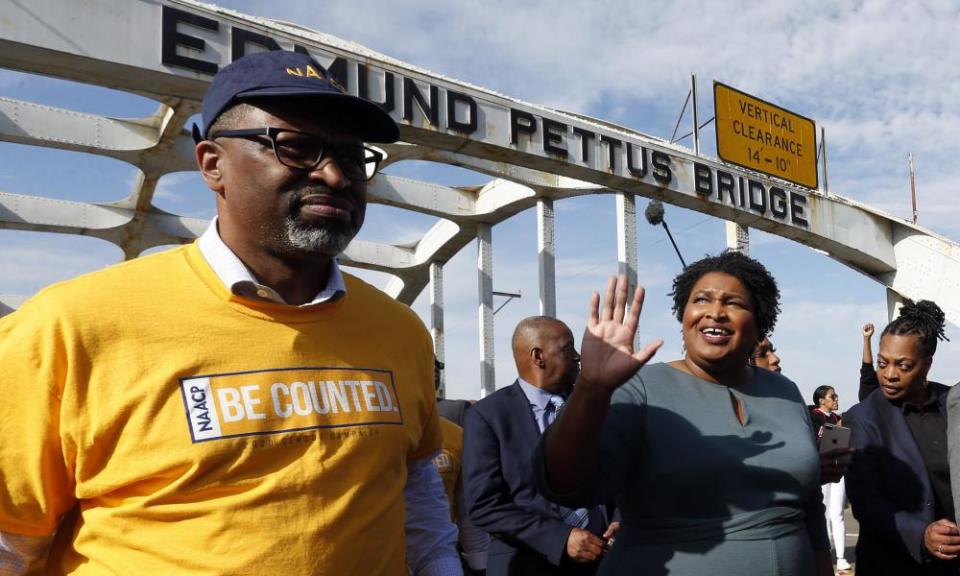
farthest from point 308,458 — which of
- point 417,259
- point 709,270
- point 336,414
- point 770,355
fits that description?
point 417,259

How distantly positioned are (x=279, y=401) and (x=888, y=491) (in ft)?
10.9

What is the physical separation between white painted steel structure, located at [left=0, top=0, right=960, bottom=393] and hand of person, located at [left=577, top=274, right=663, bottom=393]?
5297mm

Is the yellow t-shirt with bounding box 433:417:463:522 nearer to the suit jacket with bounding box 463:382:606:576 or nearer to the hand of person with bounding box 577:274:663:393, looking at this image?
the suit jacket with bounding box 463:382:606:576

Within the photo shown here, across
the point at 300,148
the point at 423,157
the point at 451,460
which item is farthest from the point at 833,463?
the point at 423,157

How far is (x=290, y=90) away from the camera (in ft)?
6.15

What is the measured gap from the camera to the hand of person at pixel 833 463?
3273mm

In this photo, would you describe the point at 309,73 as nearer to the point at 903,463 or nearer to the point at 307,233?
the point at 307,233

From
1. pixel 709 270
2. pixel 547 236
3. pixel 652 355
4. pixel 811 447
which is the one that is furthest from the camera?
pixel 547 236

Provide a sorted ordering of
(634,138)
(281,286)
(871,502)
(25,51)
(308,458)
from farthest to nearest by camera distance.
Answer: (634,138) < (25,51) < (871,502) < (281,286) < (308,458)

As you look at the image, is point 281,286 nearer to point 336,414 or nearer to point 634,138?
point 336,414

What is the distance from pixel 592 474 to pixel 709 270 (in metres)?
1.03

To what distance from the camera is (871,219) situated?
13492mm

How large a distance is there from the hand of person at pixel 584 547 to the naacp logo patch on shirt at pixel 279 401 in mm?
2057

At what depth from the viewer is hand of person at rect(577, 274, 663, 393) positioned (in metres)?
2.21
